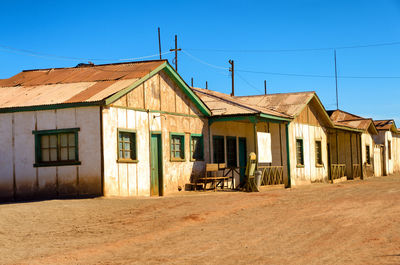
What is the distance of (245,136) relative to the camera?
23719mm

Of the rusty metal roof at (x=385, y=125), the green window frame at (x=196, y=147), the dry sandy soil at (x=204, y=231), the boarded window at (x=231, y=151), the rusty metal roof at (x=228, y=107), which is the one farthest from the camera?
the rusty metal roof at (x=385, y=125)

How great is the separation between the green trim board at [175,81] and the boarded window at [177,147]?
1.55 m

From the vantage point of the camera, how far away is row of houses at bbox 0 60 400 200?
15.5 meters

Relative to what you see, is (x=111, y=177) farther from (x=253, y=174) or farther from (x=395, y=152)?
(x=395, y=152)

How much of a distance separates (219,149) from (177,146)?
2.98 metres

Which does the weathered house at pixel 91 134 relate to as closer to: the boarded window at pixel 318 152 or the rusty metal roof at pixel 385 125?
the boarded window at pixel 318 152

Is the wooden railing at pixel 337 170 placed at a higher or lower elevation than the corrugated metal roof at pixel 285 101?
lower

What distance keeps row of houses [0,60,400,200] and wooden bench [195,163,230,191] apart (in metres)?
0.37

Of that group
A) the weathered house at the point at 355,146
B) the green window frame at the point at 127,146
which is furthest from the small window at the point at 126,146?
the weathered house at the point at 355,146

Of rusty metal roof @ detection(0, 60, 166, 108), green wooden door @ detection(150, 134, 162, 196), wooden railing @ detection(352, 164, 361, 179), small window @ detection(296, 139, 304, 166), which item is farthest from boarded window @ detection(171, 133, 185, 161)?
wooden railing @ detection(352, 164, 361, 179)

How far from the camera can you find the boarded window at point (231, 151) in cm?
2228

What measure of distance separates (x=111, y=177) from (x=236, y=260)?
330 inches

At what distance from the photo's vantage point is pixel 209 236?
996cm

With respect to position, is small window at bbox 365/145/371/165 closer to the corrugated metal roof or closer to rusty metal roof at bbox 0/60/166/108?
the corrugated metal roof
